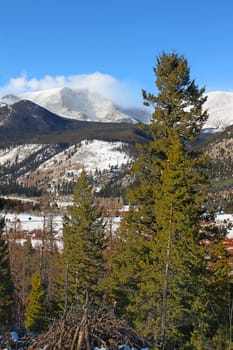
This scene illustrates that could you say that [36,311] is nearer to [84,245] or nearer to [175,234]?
[84,245]

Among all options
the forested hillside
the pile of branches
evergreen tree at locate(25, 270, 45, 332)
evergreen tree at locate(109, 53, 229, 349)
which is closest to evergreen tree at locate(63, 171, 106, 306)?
evergreen tree at locate(25, 270, 45, 332)

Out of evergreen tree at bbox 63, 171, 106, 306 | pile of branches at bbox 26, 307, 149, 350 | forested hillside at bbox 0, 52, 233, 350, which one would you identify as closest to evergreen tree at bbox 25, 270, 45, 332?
evergreen tree at bbox 63, 171, 106, 306

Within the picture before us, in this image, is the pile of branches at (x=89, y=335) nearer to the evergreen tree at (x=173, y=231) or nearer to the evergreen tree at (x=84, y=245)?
the evergreen tree at (x=173, y=231)

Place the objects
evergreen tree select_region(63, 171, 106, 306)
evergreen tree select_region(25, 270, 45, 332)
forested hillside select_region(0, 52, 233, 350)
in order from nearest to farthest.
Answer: forested hillside select_region(0, 52, 233, 350) → evergreen tree select_region(63, 171, 106, 306) → evergreen tree select_region(25, 270, 45, 332)

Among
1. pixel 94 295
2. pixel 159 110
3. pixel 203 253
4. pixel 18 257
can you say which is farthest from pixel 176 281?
pixel 18 257

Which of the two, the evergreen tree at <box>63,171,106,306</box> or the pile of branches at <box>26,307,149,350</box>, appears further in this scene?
the evergreen tree at <box>63,171,106,306</box>

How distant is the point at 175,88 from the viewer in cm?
2019

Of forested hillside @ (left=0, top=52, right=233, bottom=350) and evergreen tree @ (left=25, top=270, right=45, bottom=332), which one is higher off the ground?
forested hillside @ (left=0, top=52, right=233, bottom=350)

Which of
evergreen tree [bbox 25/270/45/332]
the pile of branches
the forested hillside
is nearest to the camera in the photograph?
the pile of branches

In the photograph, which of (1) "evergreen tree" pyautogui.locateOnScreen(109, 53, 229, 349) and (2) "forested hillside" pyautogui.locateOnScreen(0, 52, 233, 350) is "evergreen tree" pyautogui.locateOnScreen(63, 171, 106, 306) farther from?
(1) "evergreen tree" pyautogui.locateOnScreen(109, 53, 229, 349)

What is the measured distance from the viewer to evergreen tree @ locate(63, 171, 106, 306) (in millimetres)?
31328

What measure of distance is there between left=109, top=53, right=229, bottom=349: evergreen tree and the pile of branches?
885cm

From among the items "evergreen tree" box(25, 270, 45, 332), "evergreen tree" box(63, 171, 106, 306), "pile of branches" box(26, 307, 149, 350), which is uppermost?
"pile of branches" box(26, 307, 149, 350)

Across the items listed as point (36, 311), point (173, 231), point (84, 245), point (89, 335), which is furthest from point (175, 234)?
point (36, 311)
